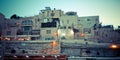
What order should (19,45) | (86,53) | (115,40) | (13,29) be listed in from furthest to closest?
1. (13,29)
2. (115,40)
3. (19,45)
4. (86,53)

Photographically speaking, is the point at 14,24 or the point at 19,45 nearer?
the point at 19,45

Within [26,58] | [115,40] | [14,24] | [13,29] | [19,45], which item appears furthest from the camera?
[14,24]

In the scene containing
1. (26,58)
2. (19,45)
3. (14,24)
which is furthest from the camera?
(14,24)

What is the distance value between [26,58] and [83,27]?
1751cm

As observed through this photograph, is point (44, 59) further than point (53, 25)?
No

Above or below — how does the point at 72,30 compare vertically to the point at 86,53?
above

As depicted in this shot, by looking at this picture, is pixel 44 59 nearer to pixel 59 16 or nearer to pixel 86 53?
pixel 86 53

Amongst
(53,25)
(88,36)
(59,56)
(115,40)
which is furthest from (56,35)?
(59,56)

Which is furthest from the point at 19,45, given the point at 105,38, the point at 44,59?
the point at 105,38

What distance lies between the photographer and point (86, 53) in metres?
19.0

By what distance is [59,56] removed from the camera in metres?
14.3

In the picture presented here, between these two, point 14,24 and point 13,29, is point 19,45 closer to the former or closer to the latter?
point 13,29

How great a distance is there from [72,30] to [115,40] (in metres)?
6.72

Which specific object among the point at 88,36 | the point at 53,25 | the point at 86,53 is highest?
the point at 53,25
